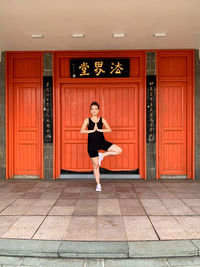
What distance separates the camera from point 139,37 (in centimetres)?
480

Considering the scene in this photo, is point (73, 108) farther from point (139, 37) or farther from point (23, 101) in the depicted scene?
point (139, 37)

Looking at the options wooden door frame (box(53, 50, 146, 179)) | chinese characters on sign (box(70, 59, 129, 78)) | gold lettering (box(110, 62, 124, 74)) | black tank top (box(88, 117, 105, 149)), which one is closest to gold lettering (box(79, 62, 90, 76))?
chinese characters on sign (box(70, 59, 129, 78))

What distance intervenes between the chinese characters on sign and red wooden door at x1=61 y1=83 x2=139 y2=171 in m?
0.29

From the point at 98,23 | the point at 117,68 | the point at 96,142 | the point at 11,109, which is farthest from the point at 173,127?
the point at 11,109

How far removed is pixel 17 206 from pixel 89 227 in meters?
1.55

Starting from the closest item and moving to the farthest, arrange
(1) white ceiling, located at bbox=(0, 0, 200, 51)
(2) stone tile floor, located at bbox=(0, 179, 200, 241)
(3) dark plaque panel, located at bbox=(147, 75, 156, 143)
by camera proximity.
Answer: (2) stone tile floor, located at bbox=(0, 179, 200, 241) < (1) white ceiling, located at bbox=(0, 0, 200, 51) < (3) dark plaque panel, located at bbox=(147, 75, 156, 143)

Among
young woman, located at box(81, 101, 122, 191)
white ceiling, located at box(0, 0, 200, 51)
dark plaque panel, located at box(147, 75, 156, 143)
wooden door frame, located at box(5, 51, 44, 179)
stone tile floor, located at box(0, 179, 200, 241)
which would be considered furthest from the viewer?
wooden door frame, located at box(5, 51, 44, 179)

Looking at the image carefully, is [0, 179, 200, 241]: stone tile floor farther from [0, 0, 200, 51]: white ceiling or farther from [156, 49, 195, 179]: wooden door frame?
[0, 0, 200, 51]: white ceiling

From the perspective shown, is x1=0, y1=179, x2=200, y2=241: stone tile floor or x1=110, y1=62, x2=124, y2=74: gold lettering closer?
x1=0, y1=179, x2=200, y2=241: stone tile floor

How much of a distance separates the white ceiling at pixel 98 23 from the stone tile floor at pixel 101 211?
138 inches

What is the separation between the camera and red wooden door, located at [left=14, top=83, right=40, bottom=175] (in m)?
5.65

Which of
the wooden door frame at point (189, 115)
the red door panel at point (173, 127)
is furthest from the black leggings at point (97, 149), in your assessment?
the red door panel at point (173, 127)

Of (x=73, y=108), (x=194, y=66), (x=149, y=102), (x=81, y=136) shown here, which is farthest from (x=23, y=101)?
(x=194, y=66)

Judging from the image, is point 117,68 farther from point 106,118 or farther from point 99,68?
point 106,118
